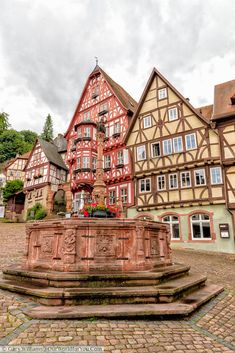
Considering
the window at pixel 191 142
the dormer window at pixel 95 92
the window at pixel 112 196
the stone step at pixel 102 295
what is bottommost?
the stone step at pixel 102 295

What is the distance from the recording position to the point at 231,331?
4453 millimetres

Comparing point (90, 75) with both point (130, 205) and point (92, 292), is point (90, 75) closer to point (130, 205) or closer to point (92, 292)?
point (130, 205)

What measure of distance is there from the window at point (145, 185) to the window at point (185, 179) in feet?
10.2

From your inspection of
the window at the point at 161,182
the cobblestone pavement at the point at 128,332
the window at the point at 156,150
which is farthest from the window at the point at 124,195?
the cobblestone pavement at the point at 128,332

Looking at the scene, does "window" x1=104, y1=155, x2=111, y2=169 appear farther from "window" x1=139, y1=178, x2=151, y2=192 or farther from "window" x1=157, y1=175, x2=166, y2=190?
"window" x1=157, y1=175, x2=166, y2=190

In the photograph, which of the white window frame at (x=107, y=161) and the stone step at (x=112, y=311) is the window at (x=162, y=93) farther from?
the stone step at (x=112, y=311)

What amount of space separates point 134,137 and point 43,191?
16.4m

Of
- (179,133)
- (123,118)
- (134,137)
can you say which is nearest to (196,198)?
(179,133)

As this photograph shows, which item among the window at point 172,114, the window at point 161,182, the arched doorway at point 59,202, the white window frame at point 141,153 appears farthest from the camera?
the arched doorway at point 59,202

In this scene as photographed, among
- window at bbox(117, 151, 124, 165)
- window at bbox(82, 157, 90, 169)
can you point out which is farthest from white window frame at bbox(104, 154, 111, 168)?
window at bbox(82, 157, 90, 169)

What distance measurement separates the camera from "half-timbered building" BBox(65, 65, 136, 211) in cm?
2412

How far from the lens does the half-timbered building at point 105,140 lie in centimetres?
2412

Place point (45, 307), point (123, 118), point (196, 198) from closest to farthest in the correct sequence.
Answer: point (45, 307) → point (196, 198) → point (123, 118)

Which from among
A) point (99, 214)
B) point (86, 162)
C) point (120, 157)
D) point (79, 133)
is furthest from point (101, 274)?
point (79, 133)
